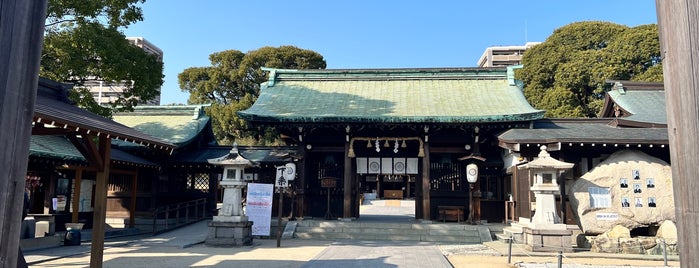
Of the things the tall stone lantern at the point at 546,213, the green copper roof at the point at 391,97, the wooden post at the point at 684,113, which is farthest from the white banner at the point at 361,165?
the wooden post at the point at 684,113

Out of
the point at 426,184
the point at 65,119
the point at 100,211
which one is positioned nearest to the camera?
the point at 65,119

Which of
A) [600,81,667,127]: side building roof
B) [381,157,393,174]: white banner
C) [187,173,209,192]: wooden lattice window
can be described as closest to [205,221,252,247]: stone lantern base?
[381,157,393,174]: white banner

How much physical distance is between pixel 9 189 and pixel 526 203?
15.6 m

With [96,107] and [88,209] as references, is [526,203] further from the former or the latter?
[88,209]

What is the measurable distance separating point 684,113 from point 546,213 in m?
12.6

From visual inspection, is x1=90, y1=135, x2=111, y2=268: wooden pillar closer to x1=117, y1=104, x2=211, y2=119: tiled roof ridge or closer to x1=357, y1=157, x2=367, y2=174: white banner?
x1=357, y1=157, x2=367, y2=174: white banner

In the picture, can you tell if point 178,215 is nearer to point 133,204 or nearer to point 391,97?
point 133,204

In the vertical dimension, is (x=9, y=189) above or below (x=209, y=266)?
above

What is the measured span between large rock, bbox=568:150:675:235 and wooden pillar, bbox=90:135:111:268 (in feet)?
45.0

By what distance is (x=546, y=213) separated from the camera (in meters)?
13.6

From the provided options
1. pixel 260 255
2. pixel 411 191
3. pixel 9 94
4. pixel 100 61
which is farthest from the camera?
pixel 411 191

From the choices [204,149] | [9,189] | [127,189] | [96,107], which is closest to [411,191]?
[204,149]

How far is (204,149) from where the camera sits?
73.2 feet

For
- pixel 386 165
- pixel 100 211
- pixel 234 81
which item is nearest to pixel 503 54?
pixel 234 81
